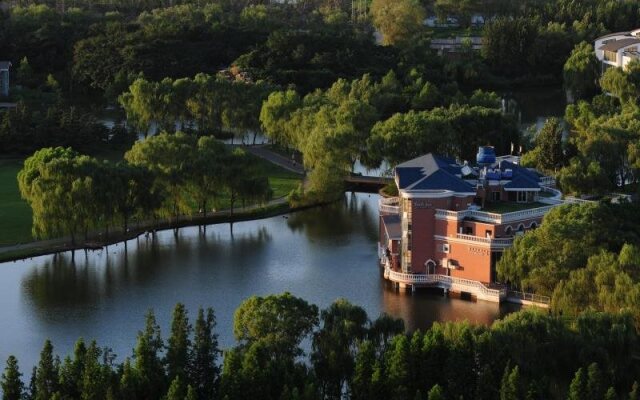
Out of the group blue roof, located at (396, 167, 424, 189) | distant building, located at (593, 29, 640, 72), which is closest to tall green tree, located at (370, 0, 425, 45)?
distant building, located at (593, 29, 640, 72)

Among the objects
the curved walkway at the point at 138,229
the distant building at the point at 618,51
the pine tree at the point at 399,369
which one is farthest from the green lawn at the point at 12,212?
the distant building at the point at 618,51

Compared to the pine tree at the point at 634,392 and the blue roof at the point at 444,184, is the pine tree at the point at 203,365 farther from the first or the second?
the blue roof at the point at 444,184

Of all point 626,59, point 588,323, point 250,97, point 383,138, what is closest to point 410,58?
point 626,59

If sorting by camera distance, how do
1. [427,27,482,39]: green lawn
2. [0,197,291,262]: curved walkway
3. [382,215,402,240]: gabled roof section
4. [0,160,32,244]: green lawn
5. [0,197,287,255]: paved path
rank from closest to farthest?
[382,215,402,240]: gabled roof section → [0,197,291,262]: curved walkway → [0,197,287,255]: paved path → [0,160,32,244]: green lawn → [427,27,482,39]: green lawn

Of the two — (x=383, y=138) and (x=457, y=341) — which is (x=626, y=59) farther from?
(x=457, y=341)

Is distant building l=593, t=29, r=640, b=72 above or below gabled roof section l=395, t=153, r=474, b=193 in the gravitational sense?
above

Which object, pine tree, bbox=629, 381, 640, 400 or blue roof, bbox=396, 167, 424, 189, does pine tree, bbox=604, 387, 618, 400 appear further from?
blue roof, bbox=396, 167, 424, 189
